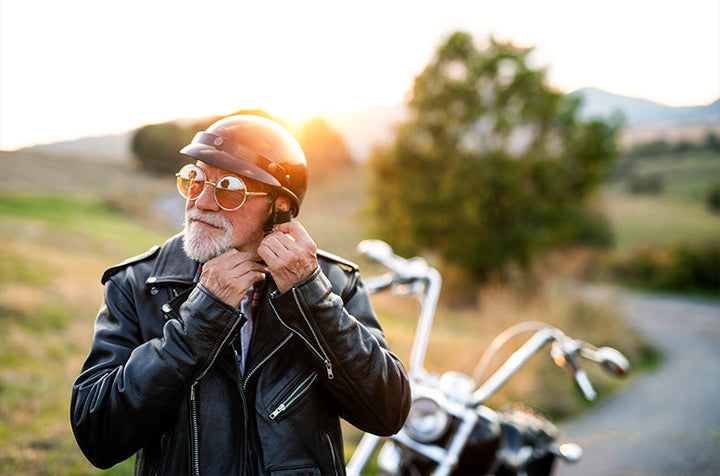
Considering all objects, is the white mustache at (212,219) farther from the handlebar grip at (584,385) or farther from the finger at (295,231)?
the handlebar grip at (584,385)

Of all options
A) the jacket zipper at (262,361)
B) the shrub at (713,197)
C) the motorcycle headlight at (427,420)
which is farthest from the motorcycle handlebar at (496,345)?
the shrub at (713,197)

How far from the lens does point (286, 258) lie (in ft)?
5.46

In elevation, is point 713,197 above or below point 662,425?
below

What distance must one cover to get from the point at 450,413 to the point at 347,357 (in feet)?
3.42

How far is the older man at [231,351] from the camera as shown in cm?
160

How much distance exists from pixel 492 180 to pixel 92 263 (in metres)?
11.9

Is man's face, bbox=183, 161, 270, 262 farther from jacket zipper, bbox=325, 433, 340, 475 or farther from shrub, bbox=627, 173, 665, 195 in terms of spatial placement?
shrub, bbox=627, 173, 665, 195

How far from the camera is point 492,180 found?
16312mm

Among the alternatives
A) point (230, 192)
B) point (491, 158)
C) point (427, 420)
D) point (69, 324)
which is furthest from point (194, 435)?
point (491, 158)

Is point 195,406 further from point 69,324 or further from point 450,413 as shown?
point 69,324

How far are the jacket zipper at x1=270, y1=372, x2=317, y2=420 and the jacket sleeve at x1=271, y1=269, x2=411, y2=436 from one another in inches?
2.5

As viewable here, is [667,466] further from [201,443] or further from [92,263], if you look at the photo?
[92,263]

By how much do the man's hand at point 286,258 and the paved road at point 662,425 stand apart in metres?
3.97

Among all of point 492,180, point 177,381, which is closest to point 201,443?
point 177,381
